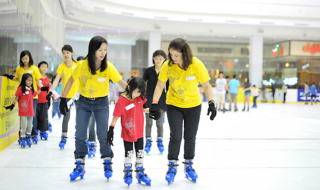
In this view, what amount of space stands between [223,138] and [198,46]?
1950 centimetres

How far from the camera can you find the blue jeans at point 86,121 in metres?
3.12

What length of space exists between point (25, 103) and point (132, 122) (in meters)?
2.49

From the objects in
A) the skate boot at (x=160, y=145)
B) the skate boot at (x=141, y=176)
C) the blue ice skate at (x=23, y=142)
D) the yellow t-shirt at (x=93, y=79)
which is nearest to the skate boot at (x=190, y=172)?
the skate boot at (x=141, y=176)

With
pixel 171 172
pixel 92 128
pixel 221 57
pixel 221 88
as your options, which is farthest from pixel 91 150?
pixel 221 57

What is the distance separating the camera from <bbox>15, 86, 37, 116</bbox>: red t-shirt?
15.4ft

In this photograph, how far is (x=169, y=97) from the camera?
3.20 metres

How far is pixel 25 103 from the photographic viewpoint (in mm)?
4727

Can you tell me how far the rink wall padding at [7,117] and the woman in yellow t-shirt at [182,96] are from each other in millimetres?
2783

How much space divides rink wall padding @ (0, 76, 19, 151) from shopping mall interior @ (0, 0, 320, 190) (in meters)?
0.02

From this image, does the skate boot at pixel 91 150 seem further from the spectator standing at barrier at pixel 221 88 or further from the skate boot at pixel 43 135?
the spectator standing at barrier at pixel 221 88

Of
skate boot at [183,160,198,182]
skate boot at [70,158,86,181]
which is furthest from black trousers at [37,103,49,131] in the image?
skate boot at [183,160,198,182]

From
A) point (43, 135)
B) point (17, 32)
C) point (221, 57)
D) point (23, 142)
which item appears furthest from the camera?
point (221, 57)

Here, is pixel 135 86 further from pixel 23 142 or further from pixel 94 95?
pixel 23 142

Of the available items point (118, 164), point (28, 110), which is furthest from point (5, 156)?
point (118, 164)
